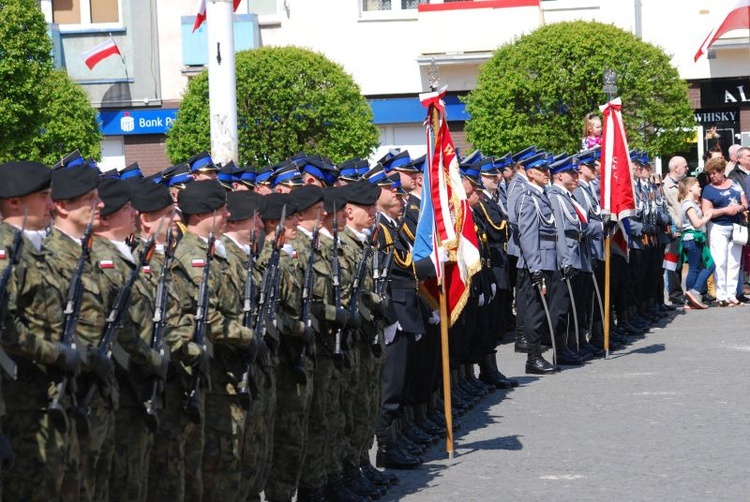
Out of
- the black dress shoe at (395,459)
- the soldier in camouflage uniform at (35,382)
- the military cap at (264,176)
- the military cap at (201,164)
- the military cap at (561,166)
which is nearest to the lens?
the soldier in camouflage uniform at (35,382)

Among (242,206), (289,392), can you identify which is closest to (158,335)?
(242,206)

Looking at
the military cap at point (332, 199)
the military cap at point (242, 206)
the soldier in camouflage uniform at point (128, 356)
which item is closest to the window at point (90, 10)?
the military cap at point (332, 199)

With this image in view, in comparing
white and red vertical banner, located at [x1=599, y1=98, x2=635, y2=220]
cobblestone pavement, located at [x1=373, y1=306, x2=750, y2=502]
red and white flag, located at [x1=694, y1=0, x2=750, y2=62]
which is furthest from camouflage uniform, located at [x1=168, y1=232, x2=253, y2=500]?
red and white flag, located at [x1=694, y1=0, x2=750, y2=62]

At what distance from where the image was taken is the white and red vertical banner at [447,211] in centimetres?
1053

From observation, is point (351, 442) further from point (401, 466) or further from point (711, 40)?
point (711, 40)

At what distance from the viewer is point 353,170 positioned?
1274 cm

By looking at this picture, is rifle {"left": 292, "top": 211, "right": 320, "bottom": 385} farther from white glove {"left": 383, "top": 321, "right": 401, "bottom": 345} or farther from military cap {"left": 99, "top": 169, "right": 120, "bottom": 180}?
white glove {"left": 383, "top": 321, "right": 401, "bottom": 345}

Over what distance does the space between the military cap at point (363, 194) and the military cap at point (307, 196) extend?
71 centimetres

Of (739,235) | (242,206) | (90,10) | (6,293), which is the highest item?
(90,10)

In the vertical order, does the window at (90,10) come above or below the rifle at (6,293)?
above

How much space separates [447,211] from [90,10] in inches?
954

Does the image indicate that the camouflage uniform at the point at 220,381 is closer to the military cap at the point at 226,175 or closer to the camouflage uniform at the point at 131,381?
the camouflage uniform at the point at 131,381

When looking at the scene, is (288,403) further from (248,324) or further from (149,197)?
(149,197)

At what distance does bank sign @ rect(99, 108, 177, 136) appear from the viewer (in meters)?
33.4
